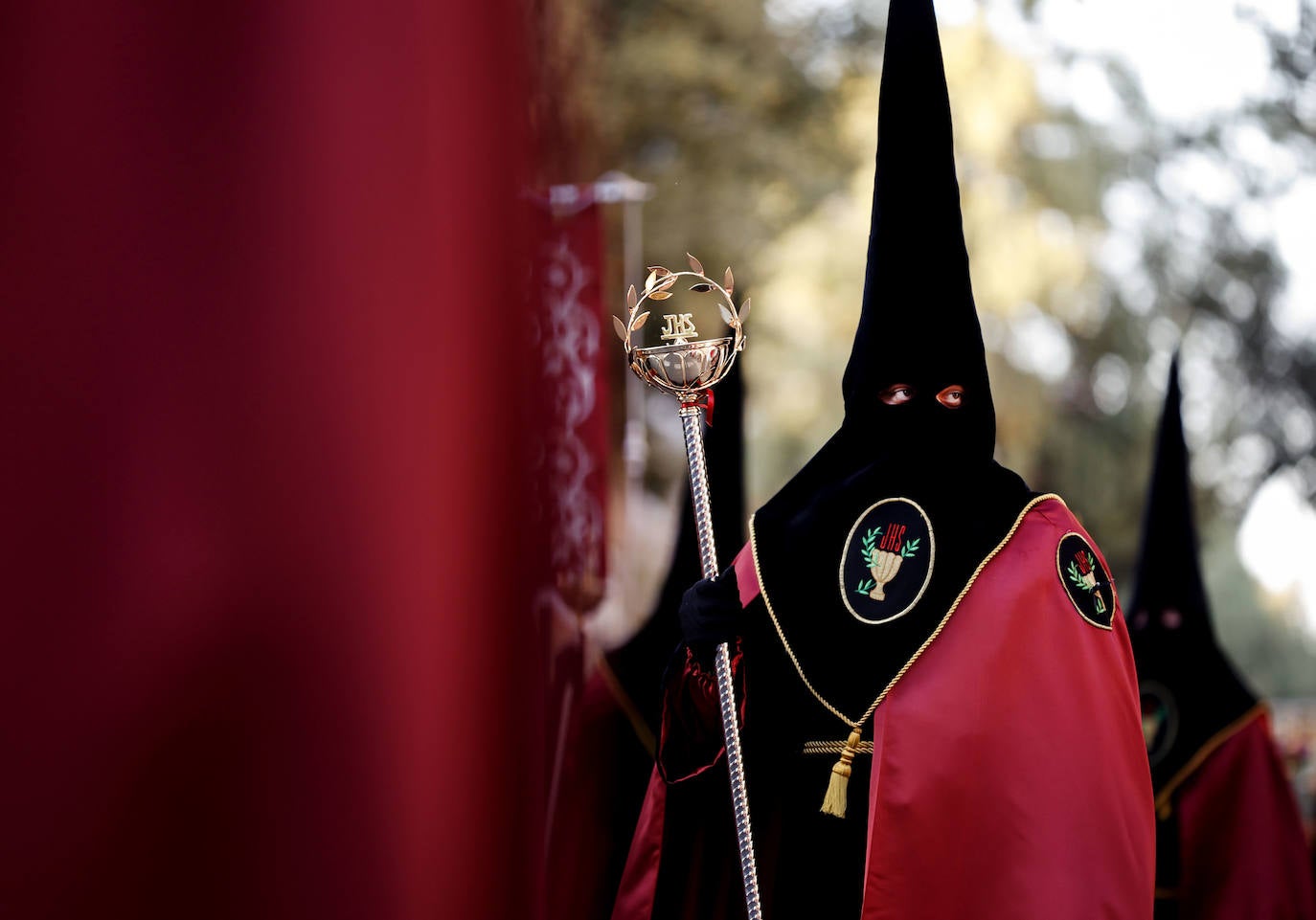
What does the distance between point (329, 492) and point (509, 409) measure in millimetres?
179

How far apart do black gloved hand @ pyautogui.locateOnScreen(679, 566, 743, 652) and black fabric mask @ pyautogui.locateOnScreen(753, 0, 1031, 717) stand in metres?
0.14

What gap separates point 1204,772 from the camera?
469 centimetres

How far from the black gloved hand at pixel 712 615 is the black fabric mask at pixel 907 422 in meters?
0.14

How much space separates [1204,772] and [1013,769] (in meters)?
2.90

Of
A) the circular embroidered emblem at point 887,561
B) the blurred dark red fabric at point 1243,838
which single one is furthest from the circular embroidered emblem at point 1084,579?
the blurred dark red fabric at point 1243,838

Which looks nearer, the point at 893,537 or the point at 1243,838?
the point at 893,537

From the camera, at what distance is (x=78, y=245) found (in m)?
1.11

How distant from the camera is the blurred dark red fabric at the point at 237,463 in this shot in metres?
1.08

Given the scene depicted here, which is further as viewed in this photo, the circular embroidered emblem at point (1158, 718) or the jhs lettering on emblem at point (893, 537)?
the circular embroidered emblem at point (1158, 718)

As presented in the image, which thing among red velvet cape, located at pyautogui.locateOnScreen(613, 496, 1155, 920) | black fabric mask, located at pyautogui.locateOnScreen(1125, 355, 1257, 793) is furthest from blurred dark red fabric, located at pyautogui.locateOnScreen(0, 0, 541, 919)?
black fabric mask, located at pyautogui.locateOnScreen(1125, 355, 1257, 793)

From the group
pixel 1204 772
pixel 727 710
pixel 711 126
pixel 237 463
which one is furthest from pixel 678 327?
pixel 711 126

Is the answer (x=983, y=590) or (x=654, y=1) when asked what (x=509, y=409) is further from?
(x=654, y=1)

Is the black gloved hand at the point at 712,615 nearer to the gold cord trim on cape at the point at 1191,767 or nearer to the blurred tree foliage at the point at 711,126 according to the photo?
the gold cord trim on cape at the point at 1191,767

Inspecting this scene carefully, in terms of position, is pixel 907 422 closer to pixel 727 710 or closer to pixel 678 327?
pixel 678 327
